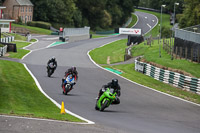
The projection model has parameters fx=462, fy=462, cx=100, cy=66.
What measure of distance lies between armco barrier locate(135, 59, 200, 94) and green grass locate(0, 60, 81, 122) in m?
10.9

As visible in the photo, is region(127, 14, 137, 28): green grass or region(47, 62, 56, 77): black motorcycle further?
region(127, 14, 137, 28): green grass

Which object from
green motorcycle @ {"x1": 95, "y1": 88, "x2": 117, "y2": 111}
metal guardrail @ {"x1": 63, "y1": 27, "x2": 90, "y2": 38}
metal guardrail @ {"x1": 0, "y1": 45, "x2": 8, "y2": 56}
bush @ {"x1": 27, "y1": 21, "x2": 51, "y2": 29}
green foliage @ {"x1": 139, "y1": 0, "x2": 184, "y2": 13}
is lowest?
Answer: green motorcycle @ {"x1": 95, "y1": 88, "x2": 117, "y2": 111}

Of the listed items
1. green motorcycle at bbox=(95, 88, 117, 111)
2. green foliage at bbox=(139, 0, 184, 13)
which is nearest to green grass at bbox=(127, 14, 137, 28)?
green foliage at bbox=(139, 0, 184, 13)

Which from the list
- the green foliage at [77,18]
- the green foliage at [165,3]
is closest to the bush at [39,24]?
the green foliage at [77,18]

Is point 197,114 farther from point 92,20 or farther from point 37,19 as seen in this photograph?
A: point 92,20

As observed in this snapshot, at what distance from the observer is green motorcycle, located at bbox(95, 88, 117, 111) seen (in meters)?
19.7

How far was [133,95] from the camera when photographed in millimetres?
27047

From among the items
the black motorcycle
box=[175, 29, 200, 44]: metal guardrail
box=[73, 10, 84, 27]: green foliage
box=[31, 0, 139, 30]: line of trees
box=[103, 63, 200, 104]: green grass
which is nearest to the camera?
box=[103, 63, 200, 104]: green grass

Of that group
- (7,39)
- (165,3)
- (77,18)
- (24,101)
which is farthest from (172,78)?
(165,3)

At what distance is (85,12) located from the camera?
132625 millimetres

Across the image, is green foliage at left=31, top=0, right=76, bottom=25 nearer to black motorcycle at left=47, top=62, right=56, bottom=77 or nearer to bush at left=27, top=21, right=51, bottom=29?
bush at left=27, top=21, right=51, bottom=29

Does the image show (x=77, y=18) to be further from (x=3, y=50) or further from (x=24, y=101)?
(x=24, y=101)

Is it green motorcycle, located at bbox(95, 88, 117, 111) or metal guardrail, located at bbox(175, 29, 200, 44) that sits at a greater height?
metal guardrail, located at bbox(175, 29, 200, 44)

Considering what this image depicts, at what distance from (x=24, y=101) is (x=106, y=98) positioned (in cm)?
398
